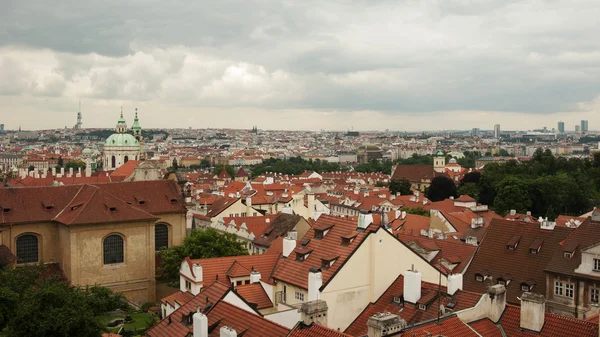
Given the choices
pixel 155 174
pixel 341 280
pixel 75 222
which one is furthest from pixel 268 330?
pixel 155 174

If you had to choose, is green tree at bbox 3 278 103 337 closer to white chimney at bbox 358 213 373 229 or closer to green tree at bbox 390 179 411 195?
white chimney at bbox 358 213 373 229

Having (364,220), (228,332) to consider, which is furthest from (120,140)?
(228,332)

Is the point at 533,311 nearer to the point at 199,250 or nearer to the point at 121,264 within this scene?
the point at 199,250

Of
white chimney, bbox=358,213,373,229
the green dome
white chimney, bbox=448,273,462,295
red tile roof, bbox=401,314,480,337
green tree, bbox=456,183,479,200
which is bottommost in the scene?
green tree, bbox=456,183,479,200

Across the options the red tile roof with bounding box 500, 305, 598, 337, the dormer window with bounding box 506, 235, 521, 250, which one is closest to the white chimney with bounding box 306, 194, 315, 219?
the dormer window with bounding box 506, 235, 521, 250

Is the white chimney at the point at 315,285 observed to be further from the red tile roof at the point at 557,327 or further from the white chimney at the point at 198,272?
the white chimney at the point at 198,272

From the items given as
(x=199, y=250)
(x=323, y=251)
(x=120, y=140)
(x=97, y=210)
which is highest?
(x=120, y=140)
